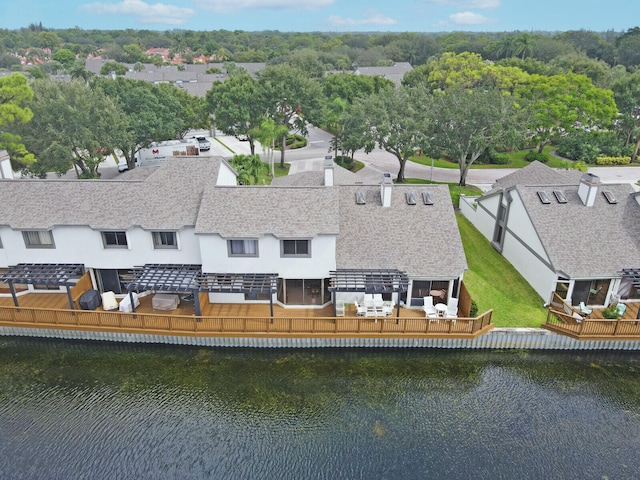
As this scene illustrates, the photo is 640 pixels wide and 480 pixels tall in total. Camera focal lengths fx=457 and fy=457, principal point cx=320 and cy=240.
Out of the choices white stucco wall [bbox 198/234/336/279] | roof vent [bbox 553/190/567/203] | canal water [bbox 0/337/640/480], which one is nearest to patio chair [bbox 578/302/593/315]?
canal water [bbox 0/337/640/480]

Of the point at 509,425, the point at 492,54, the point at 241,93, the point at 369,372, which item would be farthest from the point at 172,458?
the point at 492,54

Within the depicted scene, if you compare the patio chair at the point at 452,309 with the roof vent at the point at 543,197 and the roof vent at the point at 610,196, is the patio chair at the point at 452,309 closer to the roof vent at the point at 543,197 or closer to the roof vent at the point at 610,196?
the roof vent at the point at 543,197

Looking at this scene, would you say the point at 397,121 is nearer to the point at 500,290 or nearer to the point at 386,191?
the point at 386,191

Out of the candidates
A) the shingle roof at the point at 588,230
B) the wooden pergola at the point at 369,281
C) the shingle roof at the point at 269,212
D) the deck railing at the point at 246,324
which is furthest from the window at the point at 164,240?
the shingle roof at the point at 588,230

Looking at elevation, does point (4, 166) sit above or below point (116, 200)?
above

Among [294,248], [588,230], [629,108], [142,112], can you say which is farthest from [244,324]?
[629,108]
